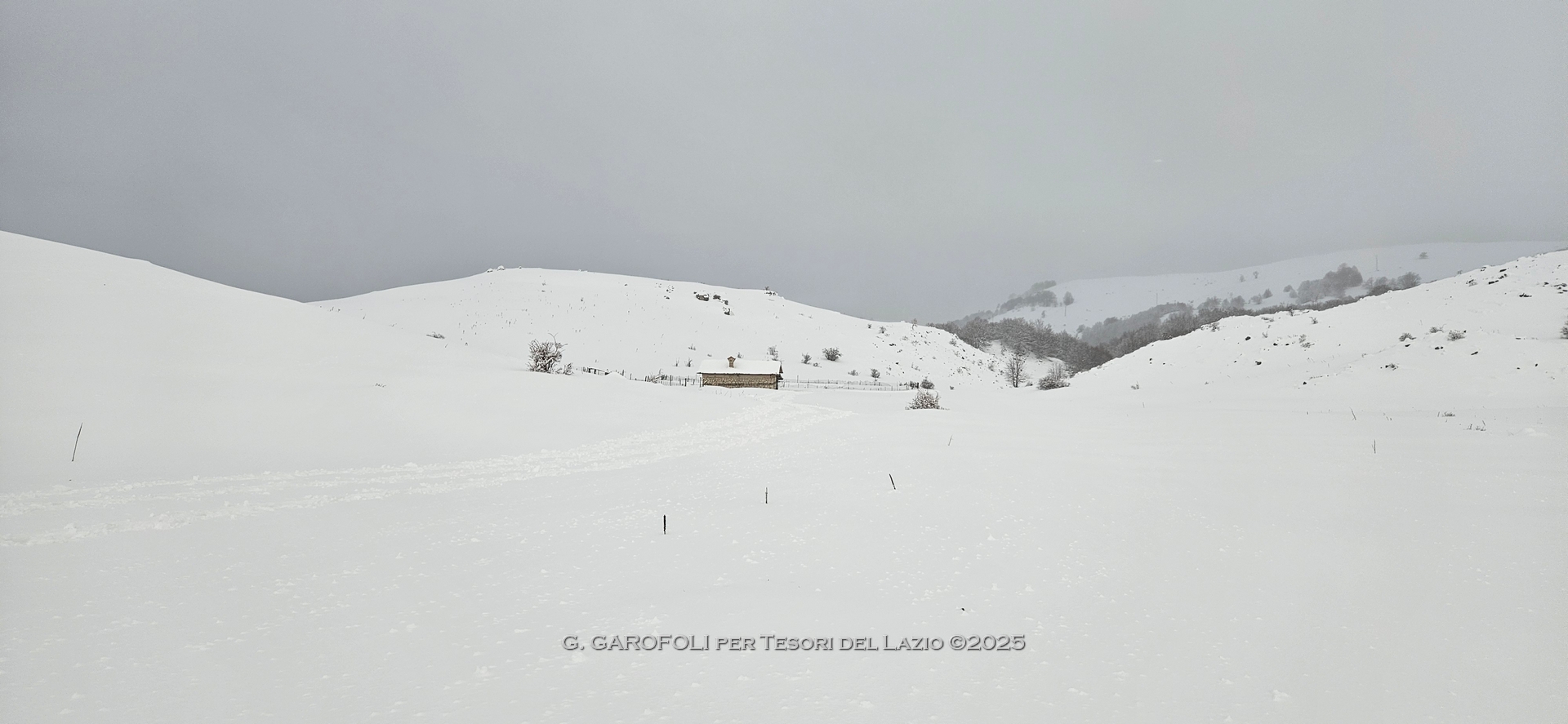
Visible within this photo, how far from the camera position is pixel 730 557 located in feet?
18.4

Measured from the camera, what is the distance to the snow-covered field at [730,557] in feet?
10.6

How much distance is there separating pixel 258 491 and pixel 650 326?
52873 millimetres

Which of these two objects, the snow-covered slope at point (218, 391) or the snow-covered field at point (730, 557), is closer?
the snow-covered field at point (730, 557)

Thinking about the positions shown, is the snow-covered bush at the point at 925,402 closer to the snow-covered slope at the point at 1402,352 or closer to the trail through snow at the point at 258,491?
the snow-covered slope at the point at 1402,352

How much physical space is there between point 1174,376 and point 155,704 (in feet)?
103

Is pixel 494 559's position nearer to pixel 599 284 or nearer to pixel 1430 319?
pixel 1430 319

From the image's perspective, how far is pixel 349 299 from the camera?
6362 centimetres

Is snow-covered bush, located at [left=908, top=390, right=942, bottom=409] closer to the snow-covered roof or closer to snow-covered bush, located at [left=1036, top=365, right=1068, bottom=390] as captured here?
snow-covered bush, located at [left=1036, top=365, right=1068, bottom=390]

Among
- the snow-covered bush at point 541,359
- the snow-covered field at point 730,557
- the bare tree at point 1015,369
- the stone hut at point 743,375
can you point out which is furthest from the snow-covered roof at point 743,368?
the snow-covered field at point 730,557

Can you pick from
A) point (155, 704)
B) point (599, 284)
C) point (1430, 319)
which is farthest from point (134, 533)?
point (599, 284)

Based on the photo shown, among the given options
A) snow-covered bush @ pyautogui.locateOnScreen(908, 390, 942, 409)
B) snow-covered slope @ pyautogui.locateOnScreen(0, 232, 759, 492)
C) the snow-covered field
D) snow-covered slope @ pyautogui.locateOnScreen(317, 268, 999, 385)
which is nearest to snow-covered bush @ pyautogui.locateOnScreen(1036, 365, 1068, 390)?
snow-covered bush @ pyautogui.locateOnScreen(908, 390, 942, 409)

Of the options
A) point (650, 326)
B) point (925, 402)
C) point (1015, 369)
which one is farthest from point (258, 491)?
point (650, 326)

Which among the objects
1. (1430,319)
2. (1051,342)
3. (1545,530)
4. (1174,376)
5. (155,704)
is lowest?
(155,704)

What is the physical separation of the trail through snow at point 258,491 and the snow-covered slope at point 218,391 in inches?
30.8
